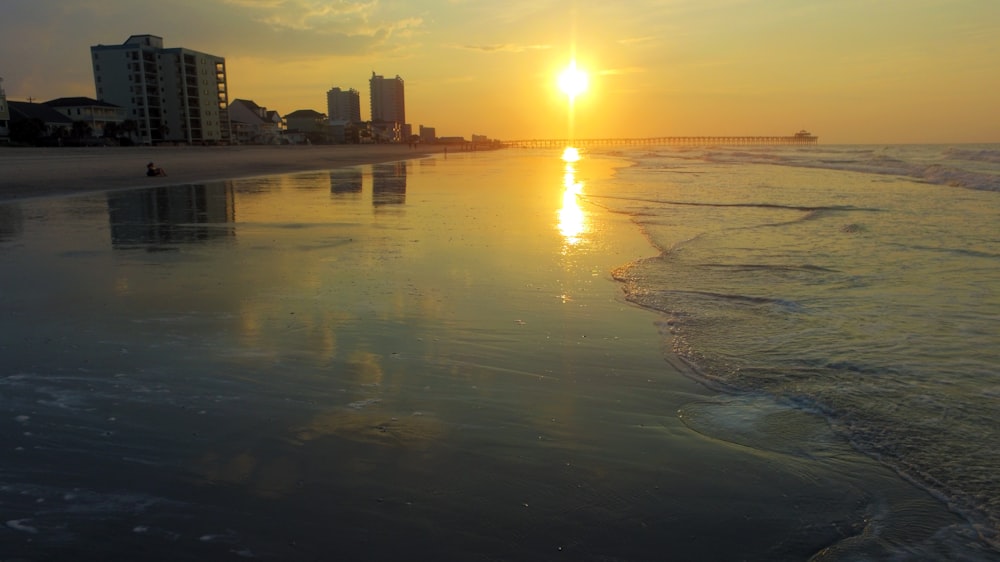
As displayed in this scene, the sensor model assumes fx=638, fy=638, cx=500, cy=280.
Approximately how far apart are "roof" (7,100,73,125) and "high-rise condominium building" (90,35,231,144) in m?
10.3

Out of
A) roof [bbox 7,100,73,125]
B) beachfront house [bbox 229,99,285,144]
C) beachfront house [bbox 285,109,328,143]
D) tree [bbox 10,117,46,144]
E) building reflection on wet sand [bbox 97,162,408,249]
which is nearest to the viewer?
building reflection on wet sand [bbox 97,162,408,249]

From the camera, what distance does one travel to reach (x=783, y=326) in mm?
6832

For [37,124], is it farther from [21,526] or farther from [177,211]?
[21,526]

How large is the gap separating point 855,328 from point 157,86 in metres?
105

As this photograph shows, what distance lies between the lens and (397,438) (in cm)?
419

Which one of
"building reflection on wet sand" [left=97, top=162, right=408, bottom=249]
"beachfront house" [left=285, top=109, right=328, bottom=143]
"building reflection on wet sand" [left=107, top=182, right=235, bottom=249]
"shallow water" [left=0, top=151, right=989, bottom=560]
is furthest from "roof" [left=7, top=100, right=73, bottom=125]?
"shallow water" [left=0, top=151, right=989, bottom=560]

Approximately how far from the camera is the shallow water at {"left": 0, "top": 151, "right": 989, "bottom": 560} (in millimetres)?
3146

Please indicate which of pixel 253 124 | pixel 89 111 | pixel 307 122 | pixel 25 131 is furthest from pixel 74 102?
pixel 307 122

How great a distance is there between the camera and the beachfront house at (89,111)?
80.9 meters

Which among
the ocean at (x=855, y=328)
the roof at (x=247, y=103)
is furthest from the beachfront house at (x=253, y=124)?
the ocean at (x=855, y=328)

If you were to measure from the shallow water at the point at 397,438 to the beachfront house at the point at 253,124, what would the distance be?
118m

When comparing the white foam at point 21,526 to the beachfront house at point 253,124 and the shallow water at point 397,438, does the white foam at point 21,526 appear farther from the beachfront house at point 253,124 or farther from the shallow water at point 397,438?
the beachfront house at point 253,124

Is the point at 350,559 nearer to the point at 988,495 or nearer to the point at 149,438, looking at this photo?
the point at 149,438

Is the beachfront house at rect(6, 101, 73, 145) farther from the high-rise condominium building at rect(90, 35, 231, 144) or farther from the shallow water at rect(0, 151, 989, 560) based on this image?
the shallow water at rect(0, 151, 989, 560)
